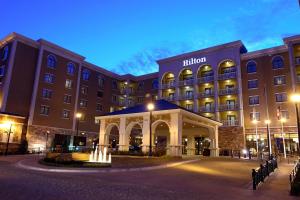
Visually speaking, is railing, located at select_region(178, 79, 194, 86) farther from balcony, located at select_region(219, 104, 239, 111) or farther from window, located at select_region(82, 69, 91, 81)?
window, located at select_region(82, 69, 91, 81)

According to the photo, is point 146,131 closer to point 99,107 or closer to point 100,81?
point 99,107

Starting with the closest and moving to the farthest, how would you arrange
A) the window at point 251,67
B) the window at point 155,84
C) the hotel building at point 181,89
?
the hotel building at point 181,89, the window at point 251,67, the window at point 155,84

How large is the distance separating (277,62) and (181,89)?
65.0 feet

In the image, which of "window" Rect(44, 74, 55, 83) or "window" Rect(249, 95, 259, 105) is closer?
"window" Rect(249, 95, 259, 105)

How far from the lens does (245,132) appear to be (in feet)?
147

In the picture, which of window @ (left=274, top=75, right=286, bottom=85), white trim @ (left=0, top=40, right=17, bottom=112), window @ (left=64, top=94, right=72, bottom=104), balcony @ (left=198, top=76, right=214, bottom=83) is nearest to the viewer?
white trim @ (left=0, top=40, right=17, bottom=112)

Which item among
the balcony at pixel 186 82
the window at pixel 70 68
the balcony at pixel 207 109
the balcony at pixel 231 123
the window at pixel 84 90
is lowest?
the balcony at pixel 231 123

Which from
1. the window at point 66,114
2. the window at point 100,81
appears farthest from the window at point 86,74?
the window at point 66,114

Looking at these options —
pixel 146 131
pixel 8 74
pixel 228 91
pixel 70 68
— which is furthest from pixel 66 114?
pixel 228 91

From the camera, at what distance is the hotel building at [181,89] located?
41.7 m

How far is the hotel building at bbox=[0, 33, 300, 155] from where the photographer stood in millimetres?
41719

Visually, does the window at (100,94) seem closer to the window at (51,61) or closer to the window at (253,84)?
the window at (51,61)

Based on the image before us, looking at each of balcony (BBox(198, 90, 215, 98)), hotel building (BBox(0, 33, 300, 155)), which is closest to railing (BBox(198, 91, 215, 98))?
balcony (BBox(198, 90, 215, 98))

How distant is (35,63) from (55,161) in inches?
1178
